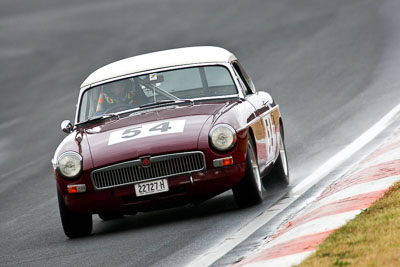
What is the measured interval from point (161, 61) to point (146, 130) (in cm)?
161

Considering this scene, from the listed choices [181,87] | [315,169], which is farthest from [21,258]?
[315,169]

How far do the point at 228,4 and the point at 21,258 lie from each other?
25.8 metres

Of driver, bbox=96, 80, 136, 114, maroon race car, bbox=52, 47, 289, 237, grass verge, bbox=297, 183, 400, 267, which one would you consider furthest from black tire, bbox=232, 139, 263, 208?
grass verge, bbox=297, 183, 400, 267

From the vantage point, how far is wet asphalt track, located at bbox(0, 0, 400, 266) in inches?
338

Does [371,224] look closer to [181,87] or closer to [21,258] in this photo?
[21,258]

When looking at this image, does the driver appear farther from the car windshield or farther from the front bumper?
the front bumper

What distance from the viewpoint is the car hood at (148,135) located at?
8.64 metres

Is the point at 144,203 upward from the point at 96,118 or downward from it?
downward

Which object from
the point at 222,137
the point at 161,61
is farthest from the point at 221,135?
the point at 161,61

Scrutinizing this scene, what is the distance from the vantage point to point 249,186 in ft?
29.5

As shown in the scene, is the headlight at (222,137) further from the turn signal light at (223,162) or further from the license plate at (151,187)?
the license plate at (151,187)

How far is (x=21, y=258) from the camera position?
26.9 feet

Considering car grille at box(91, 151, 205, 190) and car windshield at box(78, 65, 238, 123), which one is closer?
car grille at box(91, 151, 205, 190)

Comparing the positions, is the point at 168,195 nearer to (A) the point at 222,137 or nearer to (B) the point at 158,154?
(B) the point at 158,154
